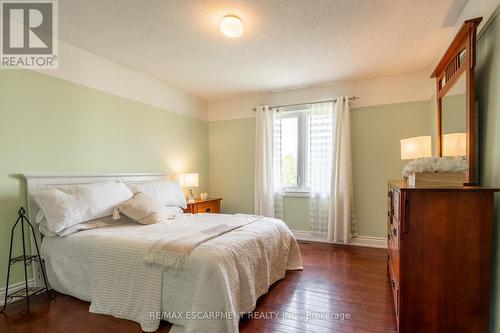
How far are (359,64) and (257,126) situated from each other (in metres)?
1.79

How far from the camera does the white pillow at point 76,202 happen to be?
6.87 feet

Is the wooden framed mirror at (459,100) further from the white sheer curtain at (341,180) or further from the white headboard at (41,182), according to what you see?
the white headboard at (41,182)

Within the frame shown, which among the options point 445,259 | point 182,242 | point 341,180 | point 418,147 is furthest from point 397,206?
point 341,180

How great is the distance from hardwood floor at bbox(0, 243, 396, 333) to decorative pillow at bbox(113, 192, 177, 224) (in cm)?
82

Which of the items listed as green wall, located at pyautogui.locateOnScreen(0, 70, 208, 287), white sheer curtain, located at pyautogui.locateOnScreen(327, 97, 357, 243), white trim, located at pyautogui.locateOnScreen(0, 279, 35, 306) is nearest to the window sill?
white sheer curtain, located at pyautogui.locateOnScreen(327, 97, 357, 243)

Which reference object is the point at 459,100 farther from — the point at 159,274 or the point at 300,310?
the point at 159,274

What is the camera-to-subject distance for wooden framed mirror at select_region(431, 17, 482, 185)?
63.1 inches

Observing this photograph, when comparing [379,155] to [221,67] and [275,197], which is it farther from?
[221,67]

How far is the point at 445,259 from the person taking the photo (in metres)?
1.43

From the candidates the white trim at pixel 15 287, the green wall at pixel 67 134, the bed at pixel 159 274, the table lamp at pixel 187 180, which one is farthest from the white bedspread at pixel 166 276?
Answer: the table lamp at pixel 187 180

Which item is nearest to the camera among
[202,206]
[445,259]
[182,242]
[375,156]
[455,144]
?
[445,259]

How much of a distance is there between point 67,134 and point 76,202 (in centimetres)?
82

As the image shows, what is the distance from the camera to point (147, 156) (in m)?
3.47

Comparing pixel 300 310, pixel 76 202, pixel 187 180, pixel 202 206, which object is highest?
pixel 187 180
